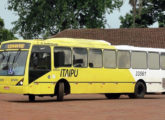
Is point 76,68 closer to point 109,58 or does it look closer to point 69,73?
point 69,73

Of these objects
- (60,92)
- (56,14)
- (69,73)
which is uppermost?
(56,14)

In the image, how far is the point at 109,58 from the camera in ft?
102

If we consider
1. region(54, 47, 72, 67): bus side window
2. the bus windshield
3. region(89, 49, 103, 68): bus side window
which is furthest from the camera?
region(89, 49, 103, 68): bus side window

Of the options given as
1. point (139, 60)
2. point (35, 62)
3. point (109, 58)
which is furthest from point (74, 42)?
point (139, 60)

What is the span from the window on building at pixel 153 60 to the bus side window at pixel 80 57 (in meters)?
4.93

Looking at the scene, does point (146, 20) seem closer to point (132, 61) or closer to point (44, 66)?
point (132, 61)

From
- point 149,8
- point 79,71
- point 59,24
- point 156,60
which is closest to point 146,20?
point 149,8

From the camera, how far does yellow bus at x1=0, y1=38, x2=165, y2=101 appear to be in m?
26.8

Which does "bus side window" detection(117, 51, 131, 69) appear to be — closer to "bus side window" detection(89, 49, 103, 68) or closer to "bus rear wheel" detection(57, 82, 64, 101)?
"bus side window" detection(89, 49, 103, 68)

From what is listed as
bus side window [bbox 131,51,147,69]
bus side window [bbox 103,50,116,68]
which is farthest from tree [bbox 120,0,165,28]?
bus side window [bbox 103,50,116,68]

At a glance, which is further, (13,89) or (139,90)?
(139,90)

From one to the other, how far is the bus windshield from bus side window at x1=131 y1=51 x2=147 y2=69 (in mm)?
7153

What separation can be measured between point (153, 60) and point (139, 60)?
116 centimetres

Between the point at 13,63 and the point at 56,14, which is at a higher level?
the point at 56,14
